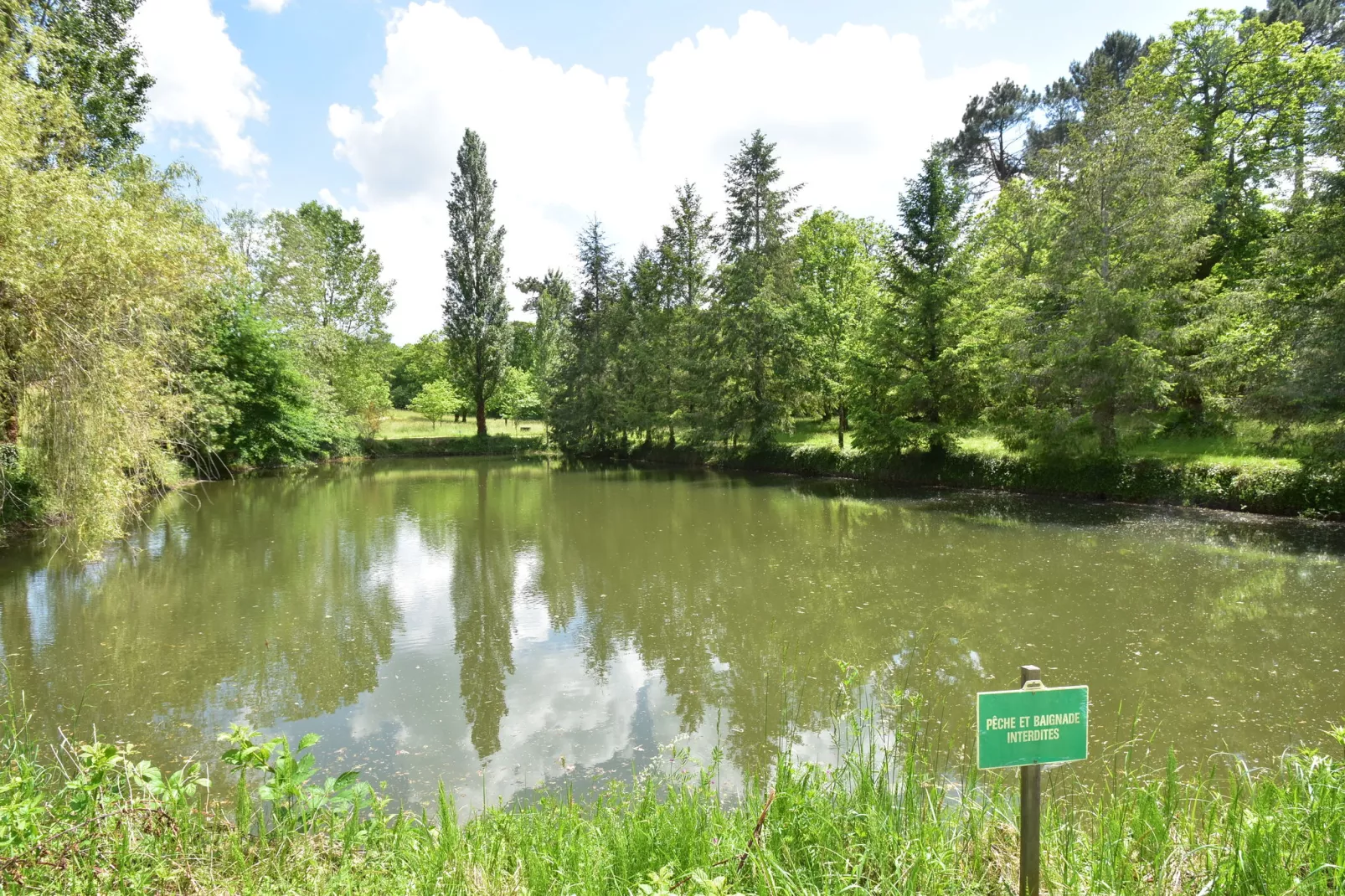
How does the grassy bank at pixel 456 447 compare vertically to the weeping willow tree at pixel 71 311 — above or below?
below

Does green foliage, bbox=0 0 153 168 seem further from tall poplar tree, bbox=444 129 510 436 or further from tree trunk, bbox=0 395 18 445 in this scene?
tall poplar tree, bbox=444 129 510 436

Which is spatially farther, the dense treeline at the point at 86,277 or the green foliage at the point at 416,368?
the green foliage at the point at 416,368

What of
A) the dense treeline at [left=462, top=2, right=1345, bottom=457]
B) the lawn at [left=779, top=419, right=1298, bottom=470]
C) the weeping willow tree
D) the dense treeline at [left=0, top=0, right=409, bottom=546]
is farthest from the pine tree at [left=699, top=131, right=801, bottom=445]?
the weeping willow tree

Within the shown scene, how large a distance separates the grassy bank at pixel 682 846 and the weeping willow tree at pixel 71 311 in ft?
21.8

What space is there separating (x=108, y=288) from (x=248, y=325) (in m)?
21.2

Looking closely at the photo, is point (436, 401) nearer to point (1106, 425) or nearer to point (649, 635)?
point (1106, 425)

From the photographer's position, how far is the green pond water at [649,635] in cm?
543

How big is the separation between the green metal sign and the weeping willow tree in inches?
376

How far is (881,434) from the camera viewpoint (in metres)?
21.8

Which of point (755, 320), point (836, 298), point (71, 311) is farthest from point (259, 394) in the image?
point (836, 298)

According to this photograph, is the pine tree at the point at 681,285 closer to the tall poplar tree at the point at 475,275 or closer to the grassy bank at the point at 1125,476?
the grassy bank at the point at 1125,476

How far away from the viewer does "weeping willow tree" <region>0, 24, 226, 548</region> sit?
747 centimetres

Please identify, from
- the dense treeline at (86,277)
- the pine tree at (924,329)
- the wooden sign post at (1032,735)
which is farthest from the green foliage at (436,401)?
the wooden sign post at (1032,735)

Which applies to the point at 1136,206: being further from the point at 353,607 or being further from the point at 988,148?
the point at 988,148
